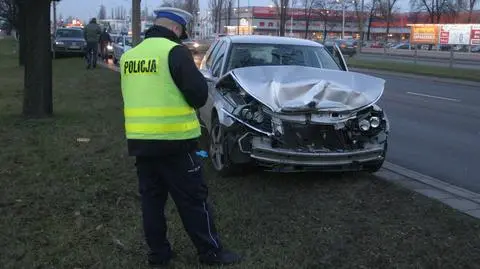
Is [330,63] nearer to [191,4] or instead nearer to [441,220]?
[441,220]

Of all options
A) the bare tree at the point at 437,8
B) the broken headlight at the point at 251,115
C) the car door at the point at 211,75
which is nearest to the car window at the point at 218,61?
the car door at the point at 211,75

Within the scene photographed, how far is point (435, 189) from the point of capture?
6.19 m

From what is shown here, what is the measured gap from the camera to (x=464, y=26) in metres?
37.2

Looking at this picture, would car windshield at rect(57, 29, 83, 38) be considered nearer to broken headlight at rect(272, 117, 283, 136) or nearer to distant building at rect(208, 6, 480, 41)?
broken headlight at rect(272, 117, 283, 136)

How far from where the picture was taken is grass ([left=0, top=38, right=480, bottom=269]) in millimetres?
4281

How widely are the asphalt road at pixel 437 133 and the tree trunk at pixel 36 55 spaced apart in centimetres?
572

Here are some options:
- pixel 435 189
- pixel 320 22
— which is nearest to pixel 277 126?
pixel 435 189

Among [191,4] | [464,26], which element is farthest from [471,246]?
[191,4]

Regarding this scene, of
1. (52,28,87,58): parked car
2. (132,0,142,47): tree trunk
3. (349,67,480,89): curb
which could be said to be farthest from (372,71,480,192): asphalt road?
(52,28,87,58): parked car

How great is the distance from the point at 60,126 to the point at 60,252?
5.47m

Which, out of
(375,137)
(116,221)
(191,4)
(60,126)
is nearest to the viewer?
(116,221)

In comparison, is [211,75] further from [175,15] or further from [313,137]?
[175,15]

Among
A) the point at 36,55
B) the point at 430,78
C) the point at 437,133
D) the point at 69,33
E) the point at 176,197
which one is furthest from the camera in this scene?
the point at 69,33

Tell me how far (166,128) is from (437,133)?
25.1 ft
